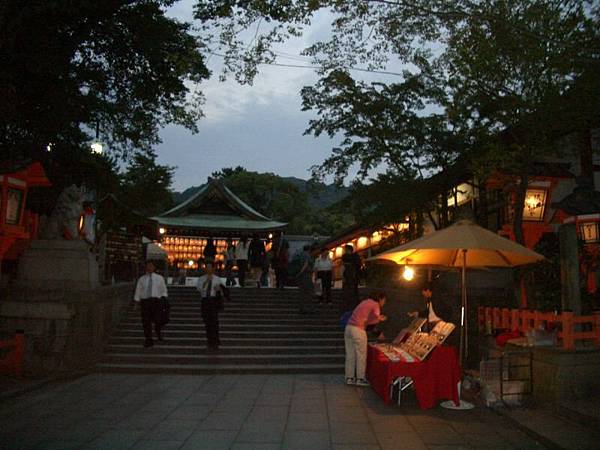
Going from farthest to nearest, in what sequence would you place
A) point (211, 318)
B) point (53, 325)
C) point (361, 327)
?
point (211, 318)
point (53, 325)
point (361, 327)

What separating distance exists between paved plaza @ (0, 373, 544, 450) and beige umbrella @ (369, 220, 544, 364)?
203 centimetres

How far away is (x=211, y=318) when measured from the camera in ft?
35.1

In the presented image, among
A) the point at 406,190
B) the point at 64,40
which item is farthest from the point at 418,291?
the point at 64,40

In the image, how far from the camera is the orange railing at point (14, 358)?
8.77 meters

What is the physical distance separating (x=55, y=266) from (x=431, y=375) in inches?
293

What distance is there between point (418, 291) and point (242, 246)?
719 centimetres

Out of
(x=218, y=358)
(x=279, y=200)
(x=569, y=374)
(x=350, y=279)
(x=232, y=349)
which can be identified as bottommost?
(x=218, y=358)

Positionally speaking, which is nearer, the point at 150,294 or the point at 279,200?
the point at 150,294

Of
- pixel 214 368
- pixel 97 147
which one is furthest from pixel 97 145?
pixel 214 368

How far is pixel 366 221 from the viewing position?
14383 mm

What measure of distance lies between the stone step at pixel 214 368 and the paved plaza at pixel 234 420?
110 cm

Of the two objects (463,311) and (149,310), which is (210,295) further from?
(463,311)

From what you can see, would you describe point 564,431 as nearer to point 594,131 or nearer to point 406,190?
point 406,190

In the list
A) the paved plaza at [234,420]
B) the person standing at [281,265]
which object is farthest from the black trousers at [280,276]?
the paved plaza at [234,420]
